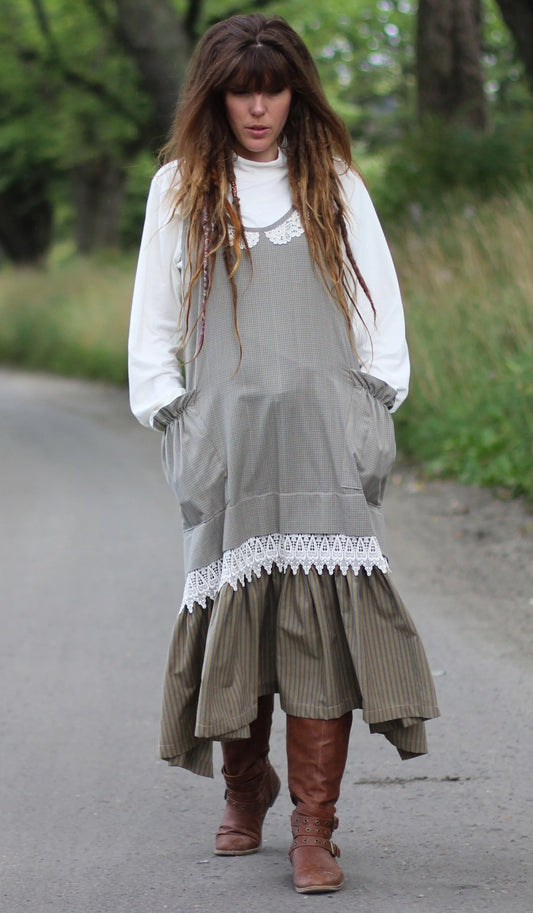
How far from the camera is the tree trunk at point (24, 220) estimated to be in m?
37.6

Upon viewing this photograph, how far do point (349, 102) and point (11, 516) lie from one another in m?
22.9

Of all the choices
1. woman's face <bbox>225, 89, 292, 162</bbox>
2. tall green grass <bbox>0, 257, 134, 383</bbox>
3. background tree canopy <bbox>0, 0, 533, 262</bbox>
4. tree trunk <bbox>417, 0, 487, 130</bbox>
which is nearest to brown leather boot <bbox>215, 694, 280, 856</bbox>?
woman's face <bbox>225, 89, 292, 162</bbox>

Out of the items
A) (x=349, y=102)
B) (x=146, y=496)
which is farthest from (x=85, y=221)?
(x=146, y=496)

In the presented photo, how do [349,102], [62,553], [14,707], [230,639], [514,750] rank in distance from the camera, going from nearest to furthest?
[230,639] < [514,750] < [14,707] < [62,553] < [349,102]

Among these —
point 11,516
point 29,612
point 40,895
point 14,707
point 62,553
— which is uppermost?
point 11,516

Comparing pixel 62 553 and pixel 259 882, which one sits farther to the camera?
pixel 62 553

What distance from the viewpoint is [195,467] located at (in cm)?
321

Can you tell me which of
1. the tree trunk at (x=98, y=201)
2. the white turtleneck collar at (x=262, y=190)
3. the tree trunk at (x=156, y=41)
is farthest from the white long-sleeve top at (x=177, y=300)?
the tree trunk at (x=98, y=201)

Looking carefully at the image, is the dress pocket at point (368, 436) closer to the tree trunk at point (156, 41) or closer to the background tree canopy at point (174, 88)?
the background tree canopy at point (174, 88)

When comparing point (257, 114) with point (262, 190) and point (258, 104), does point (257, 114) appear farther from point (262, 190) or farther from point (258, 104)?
point (262, 190)

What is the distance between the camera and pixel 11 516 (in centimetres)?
895

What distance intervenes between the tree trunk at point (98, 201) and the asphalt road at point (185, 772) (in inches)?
935

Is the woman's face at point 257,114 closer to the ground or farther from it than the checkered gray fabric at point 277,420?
farther from it

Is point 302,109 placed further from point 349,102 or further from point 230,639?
point 349,102
